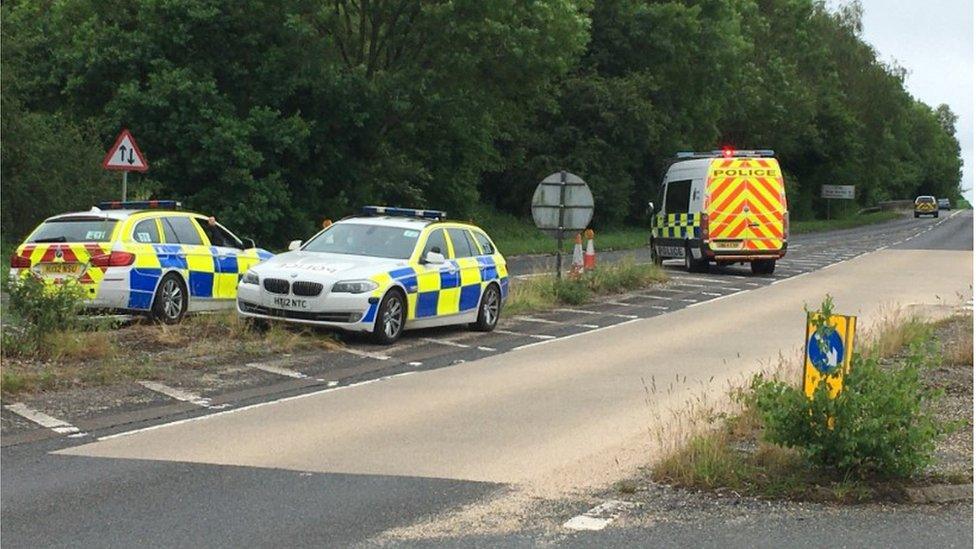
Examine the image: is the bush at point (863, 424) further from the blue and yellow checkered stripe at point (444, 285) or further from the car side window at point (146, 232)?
the car side window at point (146, 232)

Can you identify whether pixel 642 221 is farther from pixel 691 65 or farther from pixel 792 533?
pixel 792 533

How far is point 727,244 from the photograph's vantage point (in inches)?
1150

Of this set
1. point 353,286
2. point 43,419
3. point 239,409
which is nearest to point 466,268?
point 353,286

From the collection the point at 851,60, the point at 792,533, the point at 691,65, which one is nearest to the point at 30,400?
the point at 792,533

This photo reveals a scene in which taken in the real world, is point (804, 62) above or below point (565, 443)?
above

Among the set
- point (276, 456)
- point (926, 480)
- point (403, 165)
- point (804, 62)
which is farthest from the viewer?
point (804, 62)

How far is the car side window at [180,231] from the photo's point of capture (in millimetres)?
16094

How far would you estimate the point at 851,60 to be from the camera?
3282 inches

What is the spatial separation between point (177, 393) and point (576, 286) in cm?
1121

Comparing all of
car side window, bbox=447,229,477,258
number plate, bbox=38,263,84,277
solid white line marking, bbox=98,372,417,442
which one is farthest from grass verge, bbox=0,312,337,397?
car side window, bbox=447,229,477,258

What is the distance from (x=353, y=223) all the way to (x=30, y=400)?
262 inches

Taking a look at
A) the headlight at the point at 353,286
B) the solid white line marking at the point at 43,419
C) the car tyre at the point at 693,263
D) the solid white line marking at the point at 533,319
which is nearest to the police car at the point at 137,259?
the headlight at the point at 353,286

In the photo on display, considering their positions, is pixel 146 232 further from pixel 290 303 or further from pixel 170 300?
pixel 290 303

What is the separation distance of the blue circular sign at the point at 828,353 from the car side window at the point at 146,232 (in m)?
9.76
